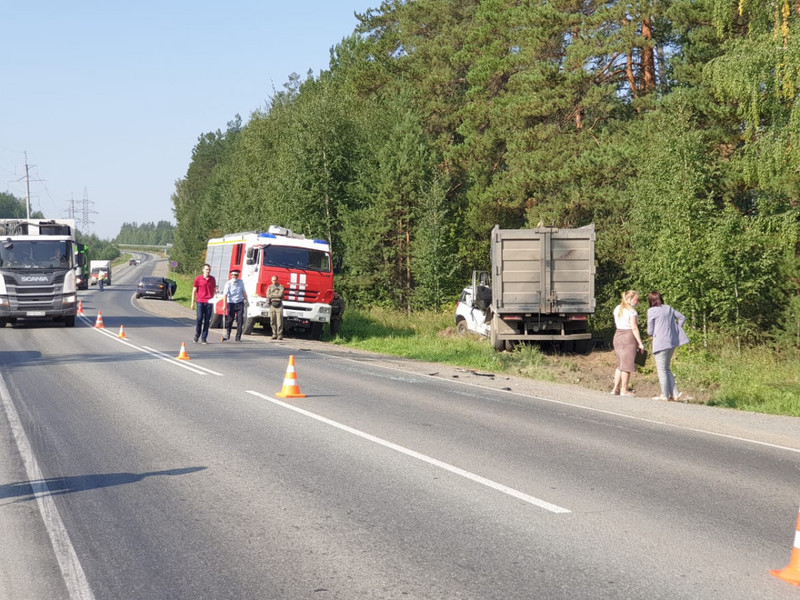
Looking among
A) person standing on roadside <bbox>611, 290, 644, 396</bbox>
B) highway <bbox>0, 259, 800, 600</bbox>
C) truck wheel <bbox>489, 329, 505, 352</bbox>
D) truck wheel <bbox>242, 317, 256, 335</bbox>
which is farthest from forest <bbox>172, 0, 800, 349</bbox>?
highway <bbox>0, 259, 800, 600</bbox>

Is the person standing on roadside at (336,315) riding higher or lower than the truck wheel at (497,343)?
higher

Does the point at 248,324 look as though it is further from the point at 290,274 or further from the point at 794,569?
the point at 794,569

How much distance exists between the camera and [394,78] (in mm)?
48125

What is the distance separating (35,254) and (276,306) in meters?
8.89

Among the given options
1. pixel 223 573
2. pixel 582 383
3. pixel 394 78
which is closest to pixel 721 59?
pixel 582 383

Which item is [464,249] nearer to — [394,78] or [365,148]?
[365,148]

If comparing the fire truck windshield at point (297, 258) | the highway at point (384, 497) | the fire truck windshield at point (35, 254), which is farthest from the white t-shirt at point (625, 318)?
the fire truck windshield at point (35, 254)

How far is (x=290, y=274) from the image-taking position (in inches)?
1035

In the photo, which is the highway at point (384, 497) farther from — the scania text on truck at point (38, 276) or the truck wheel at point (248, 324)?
the scania text on truck at point (38, 276)

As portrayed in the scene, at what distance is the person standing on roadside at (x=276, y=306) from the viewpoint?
24.8 meters

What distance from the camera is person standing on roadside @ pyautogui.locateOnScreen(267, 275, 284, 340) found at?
2475cm

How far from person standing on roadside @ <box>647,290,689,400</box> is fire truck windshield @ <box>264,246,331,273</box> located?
14.6 meters

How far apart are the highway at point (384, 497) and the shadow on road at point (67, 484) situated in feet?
0.10

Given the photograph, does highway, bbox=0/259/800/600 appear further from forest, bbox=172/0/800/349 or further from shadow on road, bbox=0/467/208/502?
forest, bbox=172/0/800/349
